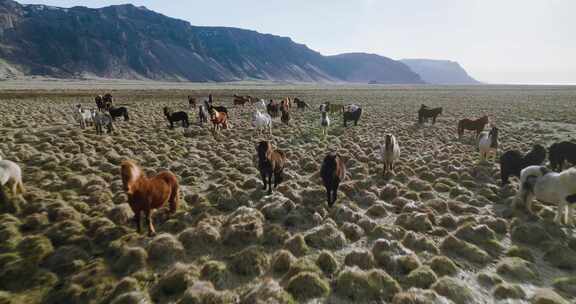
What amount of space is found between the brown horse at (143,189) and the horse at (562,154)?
1415 centimetres

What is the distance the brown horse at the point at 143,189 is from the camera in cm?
620

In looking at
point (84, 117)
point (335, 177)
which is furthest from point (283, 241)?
point (84, 117)

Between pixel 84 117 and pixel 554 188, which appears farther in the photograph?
pixel 84 117

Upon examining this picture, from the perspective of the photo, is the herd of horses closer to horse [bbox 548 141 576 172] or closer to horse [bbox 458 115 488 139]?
horse [bbox 548 141 576 172]

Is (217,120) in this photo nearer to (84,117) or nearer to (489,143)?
(84,117)

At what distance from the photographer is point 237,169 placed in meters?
13.2

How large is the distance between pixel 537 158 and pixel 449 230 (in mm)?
5793

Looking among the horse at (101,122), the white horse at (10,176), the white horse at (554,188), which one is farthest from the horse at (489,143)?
the horse at (101,122)

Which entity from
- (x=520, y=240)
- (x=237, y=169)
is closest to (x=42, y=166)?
(x=237, y=169)

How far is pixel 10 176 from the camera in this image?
27.2 ft

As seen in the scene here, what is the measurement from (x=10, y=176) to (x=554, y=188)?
539 inches

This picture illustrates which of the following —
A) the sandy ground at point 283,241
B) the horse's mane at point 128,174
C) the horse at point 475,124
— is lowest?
the sandy ground at point 283,241

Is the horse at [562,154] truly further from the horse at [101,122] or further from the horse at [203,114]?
the horse at [101,122]

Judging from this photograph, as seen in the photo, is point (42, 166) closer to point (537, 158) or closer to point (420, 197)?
point (420, 197)
